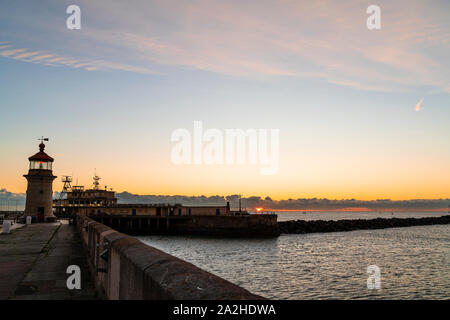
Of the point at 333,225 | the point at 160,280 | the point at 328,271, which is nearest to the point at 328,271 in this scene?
the point at 328,271

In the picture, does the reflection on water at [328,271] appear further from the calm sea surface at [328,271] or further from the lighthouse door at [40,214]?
the lighthouse door at [40,214]

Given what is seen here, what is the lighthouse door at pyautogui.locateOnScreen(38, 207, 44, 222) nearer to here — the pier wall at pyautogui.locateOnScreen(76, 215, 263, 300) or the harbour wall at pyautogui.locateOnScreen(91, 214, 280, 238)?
the harbour wall at pyautogui.locateOnScreen(91, 214, 280, 238)

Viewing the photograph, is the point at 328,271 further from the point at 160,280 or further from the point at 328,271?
the point at 160,280

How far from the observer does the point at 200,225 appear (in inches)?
2980

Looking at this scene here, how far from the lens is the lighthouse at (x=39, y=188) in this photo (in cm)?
4188

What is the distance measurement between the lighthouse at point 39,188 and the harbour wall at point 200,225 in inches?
1140

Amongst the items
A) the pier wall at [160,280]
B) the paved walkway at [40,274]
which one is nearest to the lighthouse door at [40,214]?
the paved walkway at [40,274]

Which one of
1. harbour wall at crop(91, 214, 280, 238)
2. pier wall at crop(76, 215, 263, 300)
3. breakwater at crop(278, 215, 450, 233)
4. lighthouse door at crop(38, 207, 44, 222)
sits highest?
pier wall at crop(76, 215, 263, 300)

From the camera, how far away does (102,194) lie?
358ft

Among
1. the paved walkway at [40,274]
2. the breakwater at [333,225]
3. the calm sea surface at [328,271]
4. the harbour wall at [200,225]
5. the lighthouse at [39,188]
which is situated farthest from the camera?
the breakwater at [333,225]

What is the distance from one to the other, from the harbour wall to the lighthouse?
29.0 metres

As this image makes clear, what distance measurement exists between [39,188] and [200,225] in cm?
3904

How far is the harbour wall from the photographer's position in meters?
72.8

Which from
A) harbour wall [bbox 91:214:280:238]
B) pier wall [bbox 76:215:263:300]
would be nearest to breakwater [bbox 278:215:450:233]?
harbour wall [bbox 91:214:280:238]
